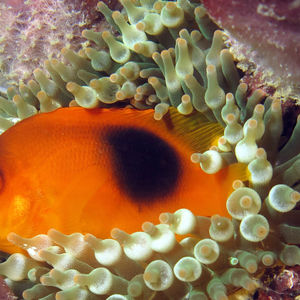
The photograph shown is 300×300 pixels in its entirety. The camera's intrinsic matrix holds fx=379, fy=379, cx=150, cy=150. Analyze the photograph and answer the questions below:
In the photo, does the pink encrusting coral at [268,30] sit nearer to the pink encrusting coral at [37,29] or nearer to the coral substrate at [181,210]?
the coral substrate at [181,210]

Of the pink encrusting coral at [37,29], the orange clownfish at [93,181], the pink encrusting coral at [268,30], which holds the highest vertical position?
the pink encrusting coral at [268,30]

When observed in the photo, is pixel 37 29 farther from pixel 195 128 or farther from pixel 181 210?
pixel 181 210

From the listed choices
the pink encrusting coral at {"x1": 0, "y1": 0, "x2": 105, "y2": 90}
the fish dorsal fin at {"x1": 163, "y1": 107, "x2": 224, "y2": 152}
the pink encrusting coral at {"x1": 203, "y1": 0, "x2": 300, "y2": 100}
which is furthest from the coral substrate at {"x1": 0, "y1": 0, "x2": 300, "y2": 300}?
the pink encrusting coral at {"x1": 0, "y1": 0, "x2": 105, "y2": 90}

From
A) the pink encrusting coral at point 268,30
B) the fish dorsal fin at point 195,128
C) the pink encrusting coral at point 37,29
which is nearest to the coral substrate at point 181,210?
the fish dorsal fin at point 195,128

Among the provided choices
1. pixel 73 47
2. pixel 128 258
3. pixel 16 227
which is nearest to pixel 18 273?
pixel 16 227

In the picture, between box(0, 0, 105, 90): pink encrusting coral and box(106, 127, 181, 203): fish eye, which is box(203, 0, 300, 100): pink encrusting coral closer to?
box(106, 127, 181, 203): fish eye

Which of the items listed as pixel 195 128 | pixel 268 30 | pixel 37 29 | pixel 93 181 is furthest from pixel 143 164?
pixel 37 29

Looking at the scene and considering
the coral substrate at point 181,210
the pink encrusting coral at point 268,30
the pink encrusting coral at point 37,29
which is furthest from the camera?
the pink encrusting coral at point 37,29
